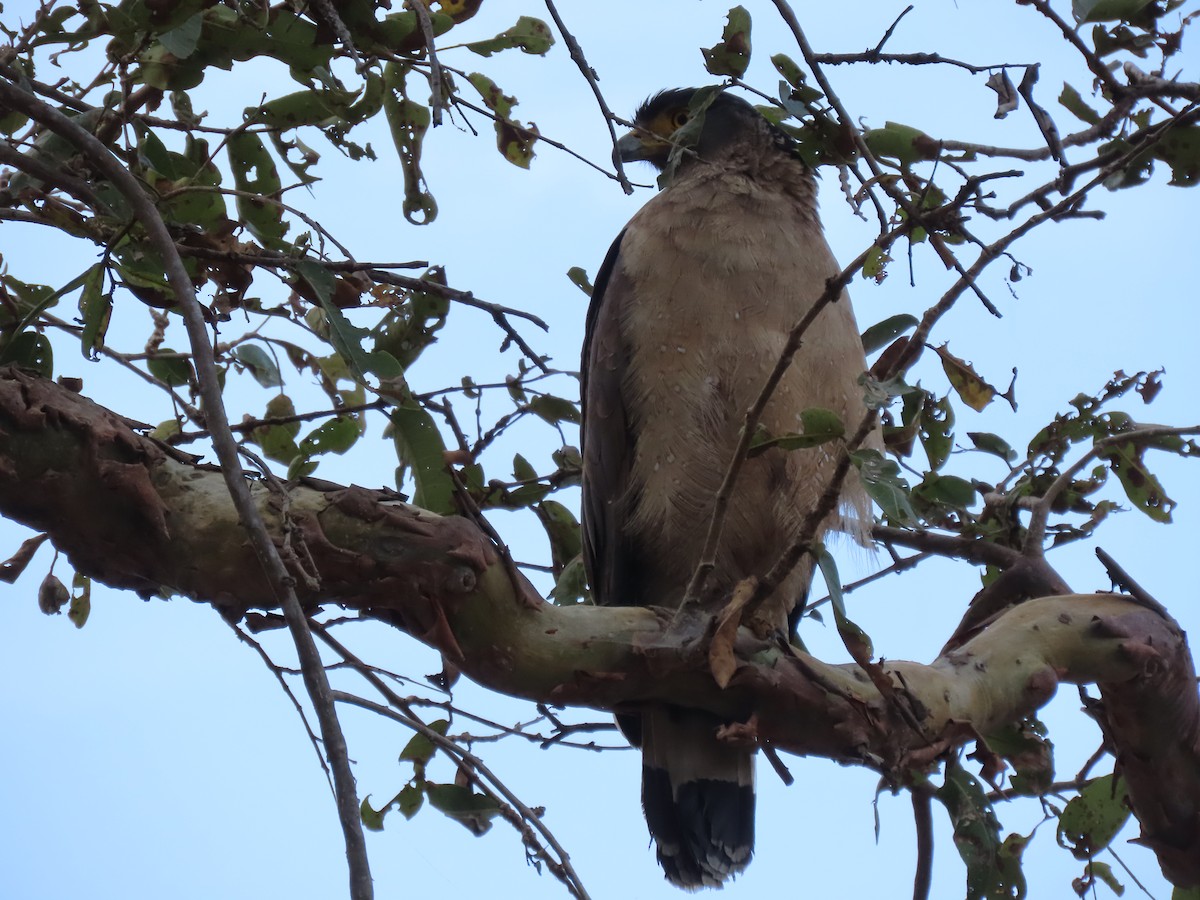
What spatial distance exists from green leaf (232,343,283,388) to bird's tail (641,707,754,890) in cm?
142

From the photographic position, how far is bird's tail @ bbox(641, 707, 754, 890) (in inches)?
134

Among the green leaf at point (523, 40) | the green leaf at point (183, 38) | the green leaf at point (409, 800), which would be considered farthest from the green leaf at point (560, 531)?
the green leaf at point (183, 38)

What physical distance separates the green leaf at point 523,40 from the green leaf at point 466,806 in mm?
1681

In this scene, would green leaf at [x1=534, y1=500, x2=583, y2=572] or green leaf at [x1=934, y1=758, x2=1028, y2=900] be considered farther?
green leaf at [x1=534, y1=500, x2=583, y2=572]

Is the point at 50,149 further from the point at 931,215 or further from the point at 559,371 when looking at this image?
the point at 931,215

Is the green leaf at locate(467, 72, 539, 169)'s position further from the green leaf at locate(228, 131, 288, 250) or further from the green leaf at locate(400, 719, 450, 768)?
the green leaf at locate(400, 719, 450, 768)

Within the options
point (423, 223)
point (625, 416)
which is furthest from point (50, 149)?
point (625, 416)

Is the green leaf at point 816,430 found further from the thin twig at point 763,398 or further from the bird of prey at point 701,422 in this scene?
the bird of prey at point 701,422

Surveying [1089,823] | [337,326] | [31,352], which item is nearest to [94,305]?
[31,352]

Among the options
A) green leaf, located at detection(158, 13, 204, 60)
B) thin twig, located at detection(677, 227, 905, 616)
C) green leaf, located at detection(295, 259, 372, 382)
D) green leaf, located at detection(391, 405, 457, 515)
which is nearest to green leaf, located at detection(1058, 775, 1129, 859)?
thin twig, located at detection(677, 227, 905, 616)

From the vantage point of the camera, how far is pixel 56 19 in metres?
2.46

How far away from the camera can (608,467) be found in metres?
3.92

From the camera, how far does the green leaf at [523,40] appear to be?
2691 mm

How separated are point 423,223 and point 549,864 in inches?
61.0
